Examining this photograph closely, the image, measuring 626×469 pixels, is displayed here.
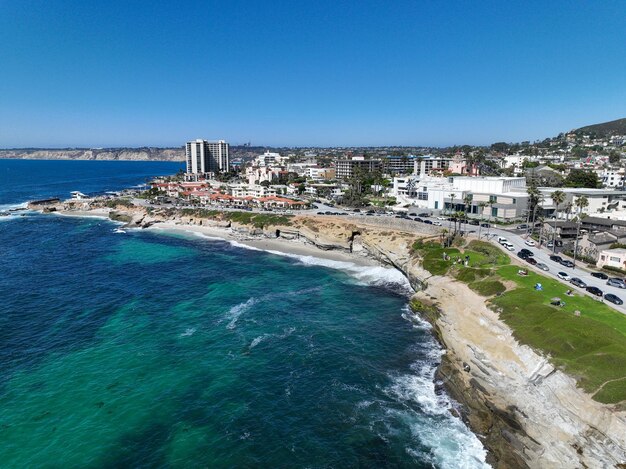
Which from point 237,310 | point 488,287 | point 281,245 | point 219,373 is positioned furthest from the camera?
point 281,245

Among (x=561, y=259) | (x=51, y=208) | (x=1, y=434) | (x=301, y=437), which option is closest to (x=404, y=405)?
(x=301, y=437)

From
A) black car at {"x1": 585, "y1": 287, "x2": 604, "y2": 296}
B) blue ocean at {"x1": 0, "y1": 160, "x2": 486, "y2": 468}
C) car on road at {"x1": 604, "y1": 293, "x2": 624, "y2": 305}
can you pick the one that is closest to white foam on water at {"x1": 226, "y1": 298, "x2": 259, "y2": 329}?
blue ocean at {"x1": 0, "y1": 160, "x2": 486, "y2": 468}

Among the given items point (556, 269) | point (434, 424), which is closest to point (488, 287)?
point (556, 269)

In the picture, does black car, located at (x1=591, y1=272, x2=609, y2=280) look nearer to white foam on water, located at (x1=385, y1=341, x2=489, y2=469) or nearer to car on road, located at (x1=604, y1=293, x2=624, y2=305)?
car on road, located at (x1=604, y1=293, x2=624, y2=305)

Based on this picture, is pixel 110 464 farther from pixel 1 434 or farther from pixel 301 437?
pixel 301 437

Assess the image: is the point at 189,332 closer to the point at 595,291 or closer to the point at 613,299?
the point at 595,291

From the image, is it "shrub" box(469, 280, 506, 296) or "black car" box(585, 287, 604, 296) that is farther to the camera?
"shrub" box(469, 280, 506, 296)
